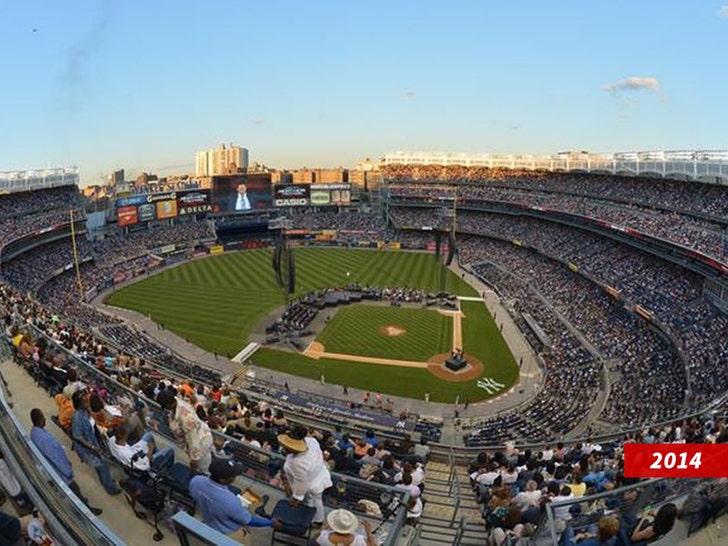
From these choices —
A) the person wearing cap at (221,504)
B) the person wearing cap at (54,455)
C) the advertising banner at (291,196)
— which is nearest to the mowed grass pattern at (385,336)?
the person wearing cap at (54,455)

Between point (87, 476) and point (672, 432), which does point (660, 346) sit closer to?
point (672, 432)

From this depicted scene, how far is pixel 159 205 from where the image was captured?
73.0m

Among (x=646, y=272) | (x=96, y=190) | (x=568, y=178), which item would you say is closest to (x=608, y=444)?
(x=646, y=272)

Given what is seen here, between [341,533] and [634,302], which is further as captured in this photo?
[634,302]

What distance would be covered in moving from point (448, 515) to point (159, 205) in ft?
232

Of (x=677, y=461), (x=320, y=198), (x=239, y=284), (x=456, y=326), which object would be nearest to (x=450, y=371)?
(x=456, y=326)

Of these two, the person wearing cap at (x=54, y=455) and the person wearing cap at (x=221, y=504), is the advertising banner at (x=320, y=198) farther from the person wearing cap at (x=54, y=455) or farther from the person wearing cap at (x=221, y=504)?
the person wearing cap at (x=221, y=504)

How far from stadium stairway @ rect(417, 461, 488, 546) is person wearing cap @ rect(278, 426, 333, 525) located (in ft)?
8.59

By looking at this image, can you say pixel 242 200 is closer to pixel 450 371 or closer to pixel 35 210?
pixel 35 210

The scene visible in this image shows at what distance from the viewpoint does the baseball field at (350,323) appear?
33.4 metres

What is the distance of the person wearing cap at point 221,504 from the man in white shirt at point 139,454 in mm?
1731

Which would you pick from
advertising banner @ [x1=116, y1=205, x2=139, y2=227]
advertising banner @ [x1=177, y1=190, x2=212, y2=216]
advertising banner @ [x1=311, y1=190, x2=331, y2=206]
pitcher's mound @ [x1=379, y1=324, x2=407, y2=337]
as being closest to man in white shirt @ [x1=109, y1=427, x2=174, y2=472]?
pitcher's mound @ [x1=379, y1=324, x2=407, y2=337]

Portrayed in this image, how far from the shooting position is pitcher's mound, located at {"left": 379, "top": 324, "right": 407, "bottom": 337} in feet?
133

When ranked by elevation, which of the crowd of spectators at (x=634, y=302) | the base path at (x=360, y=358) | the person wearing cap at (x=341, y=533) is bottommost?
the base path at (x=360, y=358)
